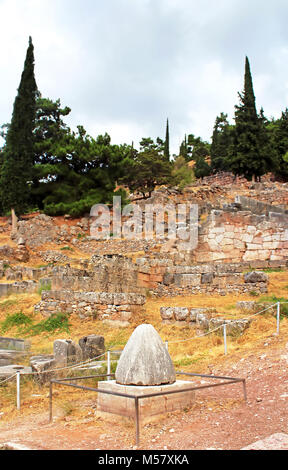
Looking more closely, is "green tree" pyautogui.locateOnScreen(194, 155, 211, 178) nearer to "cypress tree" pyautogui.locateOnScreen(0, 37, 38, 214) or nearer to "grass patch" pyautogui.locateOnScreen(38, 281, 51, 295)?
"cypress tree" pyautogui.locateOnScreen(0, 37, 38, 214)

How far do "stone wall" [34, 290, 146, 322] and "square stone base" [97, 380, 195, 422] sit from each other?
7228 millimetres

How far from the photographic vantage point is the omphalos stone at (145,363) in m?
5.71

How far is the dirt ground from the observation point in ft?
15.9

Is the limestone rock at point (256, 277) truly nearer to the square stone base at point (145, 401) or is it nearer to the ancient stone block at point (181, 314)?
the ancient stone block at point (181, 314)

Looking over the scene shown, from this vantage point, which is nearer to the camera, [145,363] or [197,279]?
[145,363]

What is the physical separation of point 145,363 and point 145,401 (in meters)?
0.47

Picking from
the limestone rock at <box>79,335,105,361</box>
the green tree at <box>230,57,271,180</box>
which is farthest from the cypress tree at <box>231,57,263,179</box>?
the limestone rock at <box>79,335,105,361</box>

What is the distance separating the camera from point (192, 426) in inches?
210

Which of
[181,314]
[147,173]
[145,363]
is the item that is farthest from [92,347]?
[147,173]

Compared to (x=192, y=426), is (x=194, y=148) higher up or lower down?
higher up

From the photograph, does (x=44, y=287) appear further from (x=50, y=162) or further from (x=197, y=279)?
(x=50, y=162)

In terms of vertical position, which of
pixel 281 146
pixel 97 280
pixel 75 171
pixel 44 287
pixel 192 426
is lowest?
pixel 192 426

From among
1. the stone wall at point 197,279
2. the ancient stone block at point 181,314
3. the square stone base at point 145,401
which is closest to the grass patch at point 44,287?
the stone wall at point 197,279
